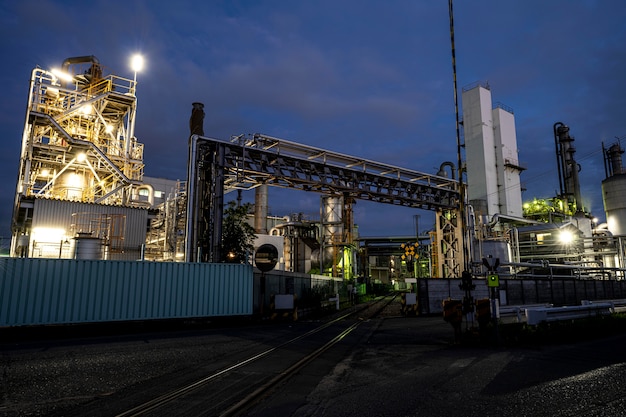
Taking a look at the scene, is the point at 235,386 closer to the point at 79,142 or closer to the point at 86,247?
the point at 86,247

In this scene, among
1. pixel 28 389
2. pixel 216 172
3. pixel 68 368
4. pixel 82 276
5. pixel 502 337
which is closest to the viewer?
pixel 28 389

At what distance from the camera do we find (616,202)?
49.5 meters

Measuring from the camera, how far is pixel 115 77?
104 feet

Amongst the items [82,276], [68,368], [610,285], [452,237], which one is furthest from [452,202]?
[68,368]

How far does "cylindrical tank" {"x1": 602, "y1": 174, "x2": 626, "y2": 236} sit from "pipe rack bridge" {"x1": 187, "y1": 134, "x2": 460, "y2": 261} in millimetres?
34396

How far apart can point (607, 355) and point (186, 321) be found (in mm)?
13842

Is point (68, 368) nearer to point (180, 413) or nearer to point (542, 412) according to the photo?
point (180, 413)

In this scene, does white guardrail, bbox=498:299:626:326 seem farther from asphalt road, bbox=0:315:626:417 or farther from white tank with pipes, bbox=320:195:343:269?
white tank with pipes, bbox=320:195:343:269

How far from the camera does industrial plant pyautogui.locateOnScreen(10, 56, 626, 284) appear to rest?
2027 centimetres

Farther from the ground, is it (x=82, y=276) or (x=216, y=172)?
(x=216, y=172)

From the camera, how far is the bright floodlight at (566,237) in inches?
1451

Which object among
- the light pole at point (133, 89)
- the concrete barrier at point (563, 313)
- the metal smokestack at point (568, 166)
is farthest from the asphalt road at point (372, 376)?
the metal smokestack at point (568, 166)

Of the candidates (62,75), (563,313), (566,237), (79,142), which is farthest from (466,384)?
(566,237)

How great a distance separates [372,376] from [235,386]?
2.40m
